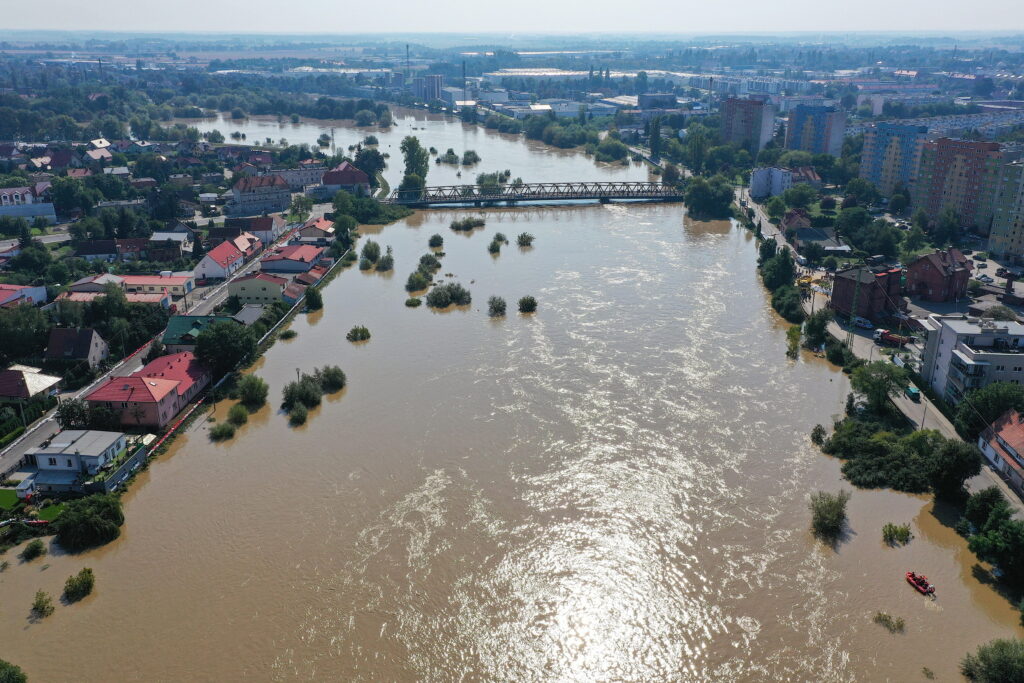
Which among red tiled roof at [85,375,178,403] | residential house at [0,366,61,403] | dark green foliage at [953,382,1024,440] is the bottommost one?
residential house at [0,366,61,403]

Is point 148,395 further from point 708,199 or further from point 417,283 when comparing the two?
point 708,199

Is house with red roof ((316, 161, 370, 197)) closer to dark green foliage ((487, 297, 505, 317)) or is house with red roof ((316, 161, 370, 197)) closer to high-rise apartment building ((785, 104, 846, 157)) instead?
dark green foliage ((487, 297, 505, 317))

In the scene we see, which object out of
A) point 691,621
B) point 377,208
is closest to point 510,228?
point 377,208

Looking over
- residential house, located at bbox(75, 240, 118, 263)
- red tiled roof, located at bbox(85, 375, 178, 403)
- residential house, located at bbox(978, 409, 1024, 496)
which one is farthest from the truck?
residential house, located at bbox(75, 240, 118, 263)

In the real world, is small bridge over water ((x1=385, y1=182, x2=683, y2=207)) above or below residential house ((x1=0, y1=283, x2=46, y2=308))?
below

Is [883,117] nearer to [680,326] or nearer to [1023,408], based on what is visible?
[680,326]

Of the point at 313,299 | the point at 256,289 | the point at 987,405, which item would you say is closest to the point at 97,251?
the point at 256,289

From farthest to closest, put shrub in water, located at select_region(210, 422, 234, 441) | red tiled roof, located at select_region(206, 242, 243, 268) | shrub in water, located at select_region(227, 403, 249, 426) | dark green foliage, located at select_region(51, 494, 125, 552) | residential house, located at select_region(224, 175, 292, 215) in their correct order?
residential house, located at select_region(224, 175, 292, 215) → red tiled roof, located at select_region(206, 242, 243, 268) → shrub in water, located at select_region(227, 403, 249, 426) → shrub in water, located at select_region(210, 422, 234, 441) → dark green foliage, located at select_region(51, 494, 125, 552)

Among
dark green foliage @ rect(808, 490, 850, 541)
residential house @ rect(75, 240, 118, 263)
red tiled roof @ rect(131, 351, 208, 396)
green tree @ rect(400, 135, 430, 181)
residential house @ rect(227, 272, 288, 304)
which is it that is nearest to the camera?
dark green foliage @ rect(808, 490, 850, 541)
